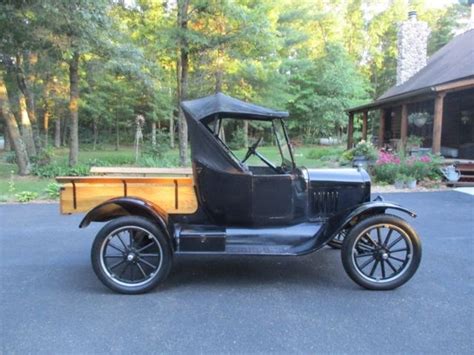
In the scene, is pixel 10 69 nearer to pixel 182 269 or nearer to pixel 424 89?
pixel 182 269

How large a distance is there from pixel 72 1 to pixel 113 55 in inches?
106

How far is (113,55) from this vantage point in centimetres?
1180

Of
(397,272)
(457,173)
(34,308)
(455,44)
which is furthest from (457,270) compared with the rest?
(455,44)

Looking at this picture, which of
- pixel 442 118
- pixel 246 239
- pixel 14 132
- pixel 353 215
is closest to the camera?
pixel 353 215

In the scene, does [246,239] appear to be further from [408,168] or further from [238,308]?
[408,168]

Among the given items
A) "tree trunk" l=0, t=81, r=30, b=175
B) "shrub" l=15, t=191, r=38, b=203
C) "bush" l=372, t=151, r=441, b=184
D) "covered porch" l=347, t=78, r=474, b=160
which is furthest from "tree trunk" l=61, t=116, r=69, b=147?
"bush" l=372, t=151, r=441, b=184

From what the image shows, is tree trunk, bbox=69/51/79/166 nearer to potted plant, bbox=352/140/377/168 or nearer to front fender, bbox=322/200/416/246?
potted plant, bbox=352/140/377/168

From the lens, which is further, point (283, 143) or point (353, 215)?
point (283, 143)

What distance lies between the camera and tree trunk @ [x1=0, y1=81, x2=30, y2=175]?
11.2m

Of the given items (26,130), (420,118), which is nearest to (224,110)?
(26,130)

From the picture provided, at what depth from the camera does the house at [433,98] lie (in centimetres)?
1146

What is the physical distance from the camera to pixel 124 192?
3.65 meters

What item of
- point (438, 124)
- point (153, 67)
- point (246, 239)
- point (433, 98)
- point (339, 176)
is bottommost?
point (246, 239)

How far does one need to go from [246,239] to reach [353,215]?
3.32 feet
